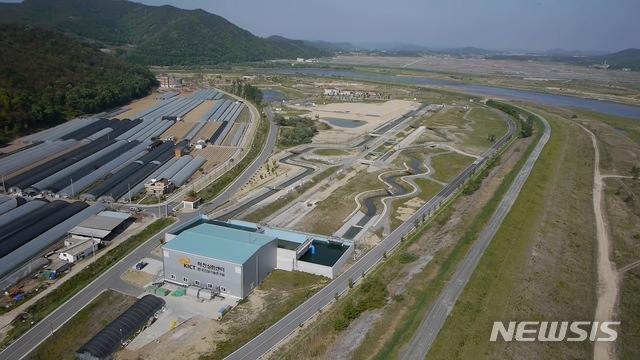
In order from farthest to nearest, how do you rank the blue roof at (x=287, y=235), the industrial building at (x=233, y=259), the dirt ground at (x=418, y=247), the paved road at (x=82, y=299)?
the blue roof at (x=287, y=235) → the industrial building at (x=233, y=259) → the dirt ground at (x=418, y=247) → the paved road at (x=82, y=299)

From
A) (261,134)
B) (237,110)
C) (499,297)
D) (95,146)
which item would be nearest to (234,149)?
(261,134)

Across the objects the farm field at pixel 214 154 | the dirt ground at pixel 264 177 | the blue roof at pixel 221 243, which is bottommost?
the dirt ground at pixel 264 177

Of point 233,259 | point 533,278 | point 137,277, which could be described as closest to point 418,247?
point 533,278

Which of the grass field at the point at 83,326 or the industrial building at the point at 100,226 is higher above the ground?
the industrial building at the point at 100,226

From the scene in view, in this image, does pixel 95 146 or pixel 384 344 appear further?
pixel 95 146

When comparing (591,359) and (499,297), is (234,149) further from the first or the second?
(591,359)

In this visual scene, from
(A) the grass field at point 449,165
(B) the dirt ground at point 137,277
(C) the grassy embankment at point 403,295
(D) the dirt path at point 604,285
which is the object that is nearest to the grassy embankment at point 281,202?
(B) the dirt ground at point 137,277

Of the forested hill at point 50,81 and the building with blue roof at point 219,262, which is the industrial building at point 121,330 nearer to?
the building with blue roof at point 219,262
